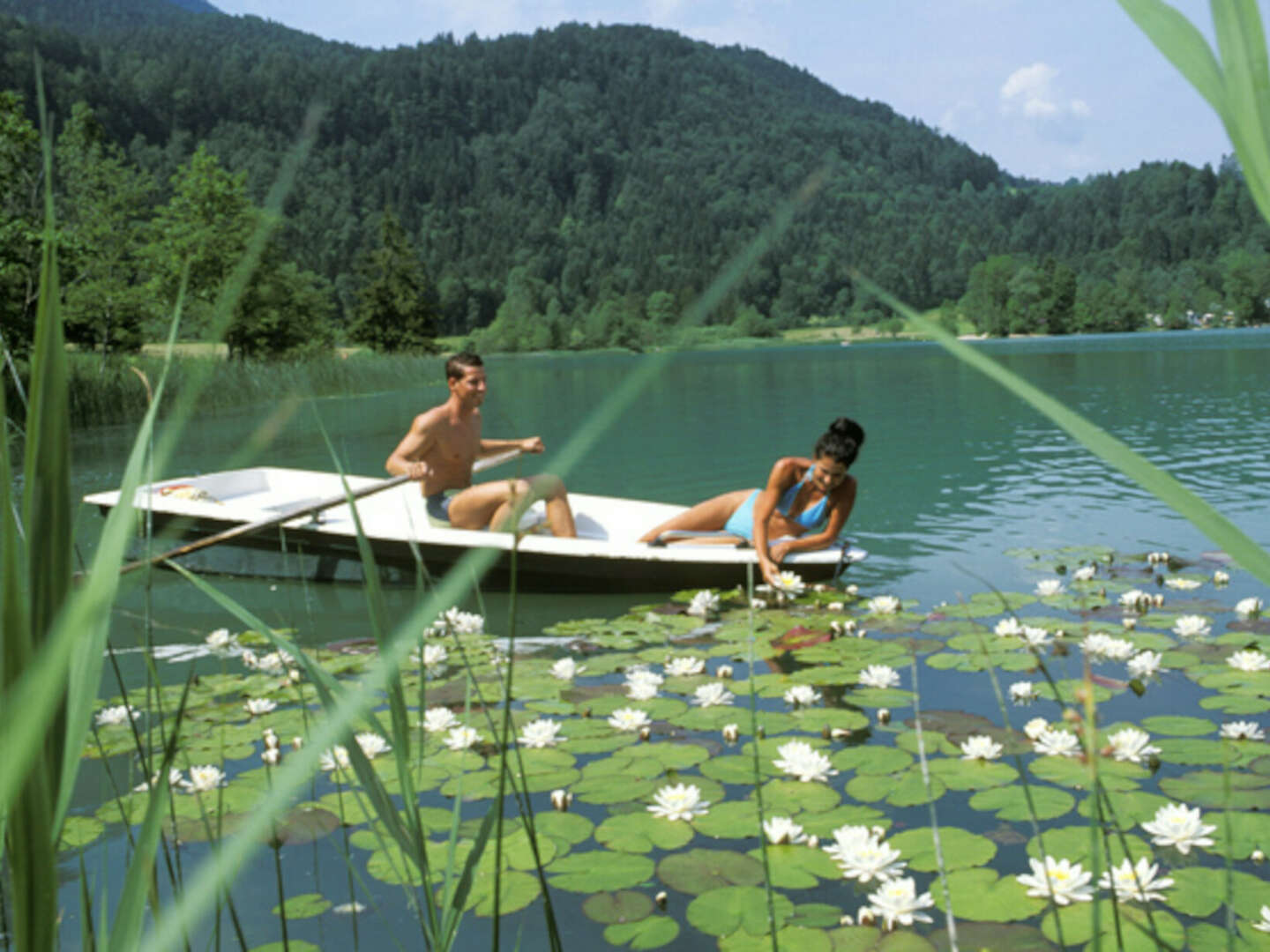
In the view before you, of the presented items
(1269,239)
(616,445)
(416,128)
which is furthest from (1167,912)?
(416,128)

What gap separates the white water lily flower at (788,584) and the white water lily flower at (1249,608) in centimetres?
209

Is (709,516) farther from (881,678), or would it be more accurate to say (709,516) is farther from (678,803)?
(678,803)

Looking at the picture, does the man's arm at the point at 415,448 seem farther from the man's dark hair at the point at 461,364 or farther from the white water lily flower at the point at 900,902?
the white water lily flower at the point at 900,902

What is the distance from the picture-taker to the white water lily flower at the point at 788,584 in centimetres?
570

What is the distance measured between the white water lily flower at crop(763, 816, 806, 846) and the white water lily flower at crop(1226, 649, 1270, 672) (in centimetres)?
238

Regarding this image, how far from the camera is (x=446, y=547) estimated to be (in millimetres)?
6289

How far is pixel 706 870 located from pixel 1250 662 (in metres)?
2.65

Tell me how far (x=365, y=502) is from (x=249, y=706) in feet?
15.8

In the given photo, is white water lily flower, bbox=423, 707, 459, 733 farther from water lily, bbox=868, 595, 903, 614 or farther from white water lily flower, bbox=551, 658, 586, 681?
water lily, bbox=868, 595, 903, 614

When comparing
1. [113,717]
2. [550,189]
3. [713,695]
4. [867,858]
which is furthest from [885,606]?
[550,189]

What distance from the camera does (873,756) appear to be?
3.37 metres

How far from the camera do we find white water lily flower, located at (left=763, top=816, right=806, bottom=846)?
106 inches

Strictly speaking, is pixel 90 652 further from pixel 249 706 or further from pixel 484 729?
pixel 249 706

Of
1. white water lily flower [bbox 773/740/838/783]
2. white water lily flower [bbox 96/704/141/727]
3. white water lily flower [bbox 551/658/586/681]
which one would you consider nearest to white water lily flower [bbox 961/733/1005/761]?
white water lily flower [bbox 773/740/838/783]
